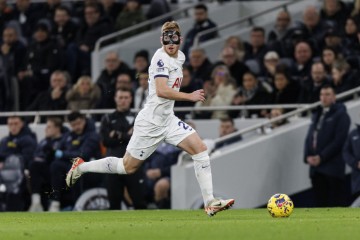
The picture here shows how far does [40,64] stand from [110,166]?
32.3ft

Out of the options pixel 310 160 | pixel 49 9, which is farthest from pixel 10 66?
pixel 310 160

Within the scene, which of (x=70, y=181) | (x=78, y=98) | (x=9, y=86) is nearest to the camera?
(x=70, y=181)

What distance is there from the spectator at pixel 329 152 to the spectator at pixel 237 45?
363cm

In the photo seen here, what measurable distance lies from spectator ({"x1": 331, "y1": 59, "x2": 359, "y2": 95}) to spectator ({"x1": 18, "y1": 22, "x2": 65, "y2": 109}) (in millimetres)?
6560

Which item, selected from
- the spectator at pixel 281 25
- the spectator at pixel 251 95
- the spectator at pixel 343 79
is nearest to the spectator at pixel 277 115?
the spectator at pixel 251 95

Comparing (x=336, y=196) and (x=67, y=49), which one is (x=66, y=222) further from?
(x=67, y=49)

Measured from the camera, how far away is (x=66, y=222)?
1603 cm

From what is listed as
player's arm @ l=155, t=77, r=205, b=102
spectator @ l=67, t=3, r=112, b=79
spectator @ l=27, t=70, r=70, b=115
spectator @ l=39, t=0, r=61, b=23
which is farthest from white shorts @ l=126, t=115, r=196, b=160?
spectator @ l=39, t=0, r=61, b=23

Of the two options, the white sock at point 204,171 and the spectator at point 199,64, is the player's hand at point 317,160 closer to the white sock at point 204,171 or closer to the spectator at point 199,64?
the spectator at point 199,64

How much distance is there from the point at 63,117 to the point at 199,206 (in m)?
4.15

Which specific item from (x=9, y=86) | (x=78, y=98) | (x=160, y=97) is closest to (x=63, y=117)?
(x=78, y=98)

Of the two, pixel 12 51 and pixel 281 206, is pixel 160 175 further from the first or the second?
pixel 281 206

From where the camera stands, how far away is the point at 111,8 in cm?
2855

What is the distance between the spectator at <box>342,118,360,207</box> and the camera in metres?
20.7
